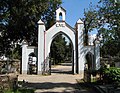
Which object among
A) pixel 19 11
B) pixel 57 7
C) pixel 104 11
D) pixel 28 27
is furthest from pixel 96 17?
pixel 19 11

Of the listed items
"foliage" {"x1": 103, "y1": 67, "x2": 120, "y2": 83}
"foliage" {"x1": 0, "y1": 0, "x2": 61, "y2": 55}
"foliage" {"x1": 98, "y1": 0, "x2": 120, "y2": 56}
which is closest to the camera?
"foliage" {"x1": 103, "y1": 67, "x2": 120, "y2": 83}

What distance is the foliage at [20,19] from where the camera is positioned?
20.8 m

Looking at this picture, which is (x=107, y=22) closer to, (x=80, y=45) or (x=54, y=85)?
(x=80, y=45)

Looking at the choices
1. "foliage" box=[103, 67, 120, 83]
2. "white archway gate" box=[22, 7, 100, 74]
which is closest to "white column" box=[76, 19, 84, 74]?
"white archway gate" box=[22, 7, 100, 74]

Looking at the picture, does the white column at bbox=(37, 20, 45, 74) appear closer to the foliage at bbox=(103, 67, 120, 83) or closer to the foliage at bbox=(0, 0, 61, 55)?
the foliage at bbox=(0, 0, 61, 55)

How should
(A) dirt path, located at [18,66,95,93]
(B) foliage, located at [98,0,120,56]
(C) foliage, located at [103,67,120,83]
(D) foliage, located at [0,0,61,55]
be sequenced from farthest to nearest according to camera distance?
(B) foliage, located at [98,0,120,56] → (D) foliage, located at [0,0,61,55] → (A) dirt path, located at [18,66,95,93] → (C) foliage, located at [103,67,120,83]

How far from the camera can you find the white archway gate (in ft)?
121

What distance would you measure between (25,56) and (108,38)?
12495 mm

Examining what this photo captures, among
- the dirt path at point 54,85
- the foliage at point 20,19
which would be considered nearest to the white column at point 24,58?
the foliage at point 20,19

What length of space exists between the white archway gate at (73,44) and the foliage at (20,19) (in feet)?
6.07

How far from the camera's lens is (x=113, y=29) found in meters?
38.2

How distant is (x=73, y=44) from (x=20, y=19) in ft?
40.4

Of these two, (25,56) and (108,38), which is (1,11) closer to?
(25,56)

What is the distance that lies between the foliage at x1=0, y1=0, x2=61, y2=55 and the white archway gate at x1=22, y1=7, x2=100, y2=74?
1.85 m
